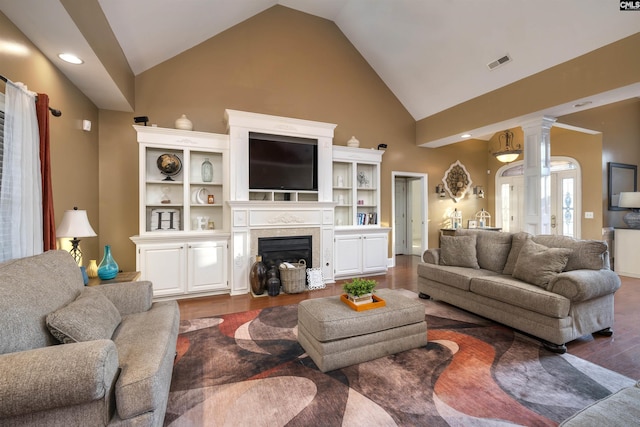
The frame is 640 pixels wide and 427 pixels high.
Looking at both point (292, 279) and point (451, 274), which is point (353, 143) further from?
point (451, 274)

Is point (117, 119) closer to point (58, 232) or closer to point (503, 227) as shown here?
point (58, 232)

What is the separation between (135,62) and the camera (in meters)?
3.97

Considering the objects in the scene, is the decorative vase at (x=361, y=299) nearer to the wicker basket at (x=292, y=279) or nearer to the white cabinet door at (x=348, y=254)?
the wicker basket at (x=292, y=279)

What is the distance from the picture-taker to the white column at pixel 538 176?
4445 mm

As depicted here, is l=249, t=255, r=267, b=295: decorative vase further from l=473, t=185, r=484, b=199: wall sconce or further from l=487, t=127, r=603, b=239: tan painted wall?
l=487, t=127, r=603, b=239: tan painted wall

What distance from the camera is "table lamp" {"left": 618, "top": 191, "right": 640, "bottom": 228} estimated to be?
5281 mm

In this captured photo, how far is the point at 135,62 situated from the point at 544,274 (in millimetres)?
5465

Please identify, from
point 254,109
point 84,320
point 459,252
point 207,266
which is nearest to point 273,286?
point 207,266

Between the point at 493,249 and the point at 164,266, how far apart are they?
4.19 m

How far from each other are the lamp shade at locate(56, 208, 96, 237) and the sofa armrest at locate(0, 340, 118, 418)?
1858mm

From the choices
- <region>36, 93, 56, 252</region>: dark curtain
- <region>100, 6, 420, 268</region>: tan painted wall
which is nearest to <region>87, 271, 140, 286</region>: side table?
<region>36, 93, 56, 252</region>: dark curtain

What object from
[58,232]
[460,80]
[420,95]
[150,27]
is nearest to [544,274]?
[460,80]

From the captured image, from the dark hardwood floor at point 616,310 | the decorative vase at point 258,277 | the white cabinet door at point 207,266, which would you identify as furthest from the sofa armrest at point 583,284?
the white cabinet door at point 207,266

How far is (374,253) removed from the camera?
5324 mm
